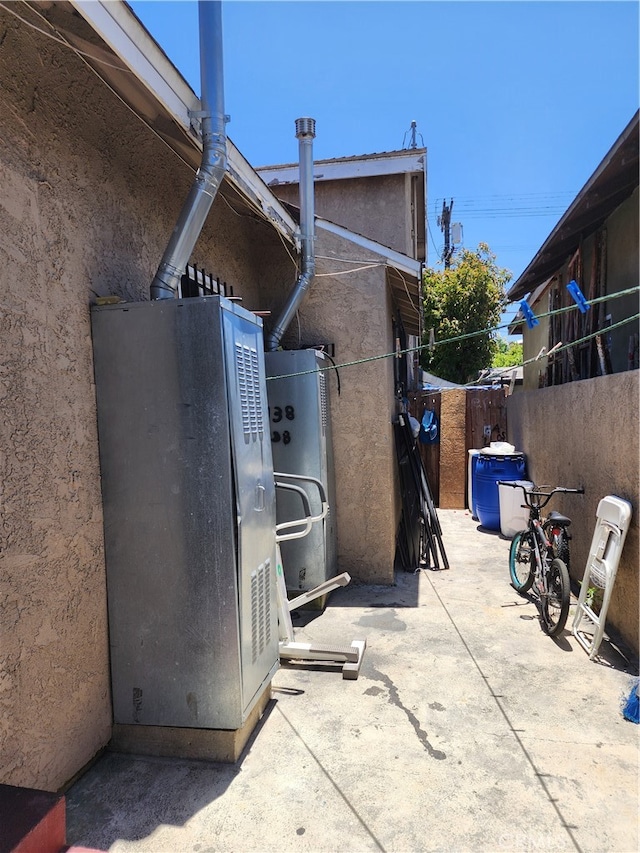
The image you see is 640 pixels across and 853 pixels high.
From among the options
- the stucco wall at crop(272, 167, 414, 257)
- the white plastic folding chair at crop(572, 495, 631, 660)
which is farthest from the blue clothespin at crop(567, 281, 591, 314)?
the stucco wall at crop(272, 167, 414, 257)

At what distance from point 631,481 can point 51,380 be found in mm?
3986

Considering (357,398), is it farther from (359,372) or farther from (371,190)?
(371,190)

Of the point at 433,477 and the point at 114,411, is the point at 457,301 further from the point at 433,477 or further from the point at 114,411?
the point at 114,411

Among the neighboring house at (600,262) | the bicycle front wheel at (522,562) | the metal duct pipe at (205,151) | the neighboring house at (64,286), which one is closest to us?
the neighboring house at (64,286)

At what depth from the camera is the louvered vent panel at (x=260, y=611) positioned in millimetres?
2920

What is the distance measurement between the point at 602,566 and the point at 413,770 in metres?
2.34

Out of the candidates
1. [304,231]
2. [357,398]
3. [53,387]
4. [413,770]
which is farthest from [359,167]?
[413,770]

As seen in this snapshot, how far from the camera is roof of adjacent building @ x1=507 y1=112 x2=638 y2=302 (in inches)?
154

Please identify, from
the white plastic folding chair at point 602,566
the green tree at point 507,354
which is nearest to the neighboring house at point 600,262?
the white plastic folding chair at point 602,566

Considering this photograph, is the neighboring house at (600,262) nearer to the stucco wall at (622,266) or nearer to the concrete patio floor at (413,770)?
the stucco wall at (622,266)

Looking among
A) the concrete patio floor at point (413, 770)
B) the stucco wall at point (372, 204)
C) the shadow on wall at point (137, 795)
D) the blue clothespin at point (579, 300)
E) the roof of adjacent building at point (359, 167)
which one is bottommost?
the concrete patio floor at point (413, 770)

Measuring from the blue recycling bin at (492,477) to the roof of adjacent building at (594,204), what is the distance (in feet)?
9.10

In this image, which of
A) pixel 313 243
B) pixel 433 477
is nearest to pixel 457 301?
pixel 433 477

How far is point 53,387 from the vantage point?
2.42 m
